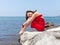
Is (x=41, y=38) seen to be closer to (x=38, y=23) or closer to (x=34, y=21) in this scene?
(x=34, y=21)

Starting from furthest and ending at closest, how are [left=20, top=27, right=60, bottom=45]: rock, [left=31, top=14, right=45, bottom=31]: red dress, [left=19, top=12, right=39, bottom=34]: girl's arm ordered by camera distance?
1. [left=31, top=14, right=45, bottom=31]: red dress
2. [left=19, top=12, right=39, bottom=34]: girl's arm
3. [left=20, top=27, right=60, bottom=45]: rock

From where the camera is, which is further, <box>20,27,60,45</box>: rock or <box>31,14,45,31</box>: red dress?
<box>31,14,45,31</box>: red dress

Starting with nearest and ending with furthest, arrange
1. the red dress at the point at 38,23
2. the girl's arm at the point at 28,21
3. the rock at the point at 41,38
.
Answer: the rock at the point at 41,38 → the girl's arm at the point at 28,21 → the red dress at the point at 38,23

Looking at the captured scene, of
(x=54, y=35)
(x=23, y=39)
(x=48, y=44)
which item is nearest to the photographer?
(x=48, y=44)

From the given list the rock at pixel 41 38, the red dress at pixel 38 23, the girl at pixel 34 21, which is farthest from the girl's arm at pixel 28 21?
the rock at pixel 41 38

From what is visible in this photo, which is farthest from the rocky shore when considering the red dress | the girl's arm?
the red dress

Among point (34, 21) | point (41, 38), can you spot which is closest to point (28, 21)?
point (34, 21)

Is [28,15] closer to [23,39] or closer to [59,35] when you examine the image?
[23,39]

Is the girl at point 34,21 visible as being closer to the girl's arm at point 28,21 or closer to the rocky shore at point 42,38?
the girl's arm at point 28,21

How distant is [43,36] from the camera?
7539mm

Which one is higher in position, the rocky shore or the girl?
the girl

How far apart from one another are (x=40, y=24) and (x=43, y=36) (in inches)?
69.4

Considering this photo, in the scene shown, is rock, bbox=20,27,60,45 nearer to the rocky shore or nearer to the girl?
the rocky shore

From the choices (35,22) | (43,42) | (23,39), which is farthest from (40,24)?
(43,42)
